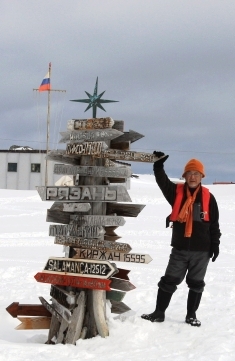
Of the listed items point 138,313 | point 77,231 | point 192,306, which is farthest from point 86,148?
point 138,313

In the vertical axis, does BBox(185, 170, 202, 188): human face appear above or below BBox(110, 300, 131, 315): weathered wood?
above

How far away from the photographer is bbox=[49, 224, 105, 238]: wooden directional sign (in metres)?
5.53

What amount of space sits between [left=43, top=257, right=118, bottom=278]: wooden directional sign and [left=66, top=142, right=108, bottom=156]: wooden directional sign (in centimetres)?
127

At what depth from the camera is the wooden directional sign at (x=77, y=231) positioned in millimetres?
5532

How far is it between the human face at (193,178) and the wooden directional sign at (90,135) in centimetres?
116

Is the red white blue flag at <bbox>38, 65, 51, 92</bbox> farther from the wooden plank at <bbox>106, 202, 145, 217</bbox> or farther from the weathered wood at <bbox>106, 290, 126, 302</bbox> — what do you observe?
the weathered wood at <bbox>106, 290, 126, 302</bbox>

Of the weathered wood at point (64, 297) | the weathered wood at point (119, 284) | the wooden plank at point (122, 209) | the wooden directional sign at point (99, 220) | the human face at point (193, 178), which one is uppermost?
the human face at point (193, 178)

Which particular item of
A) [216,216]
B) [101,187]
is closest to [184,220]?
[216,216]

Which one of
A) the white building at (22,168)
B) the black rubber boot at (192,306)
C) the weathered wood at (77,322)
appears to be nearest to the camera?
the weathered wood at (77,322)

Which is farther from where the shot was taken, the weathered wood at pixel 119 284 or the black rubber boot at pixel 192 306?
the black rubber boot at pixel 192 306

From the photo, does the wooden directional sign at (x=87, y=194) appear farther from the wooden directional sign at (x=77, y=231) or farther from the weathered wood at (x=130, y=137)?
the weathered wood at (x=130, y=137)

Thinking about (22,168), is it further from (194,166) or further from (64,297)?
(64,297)

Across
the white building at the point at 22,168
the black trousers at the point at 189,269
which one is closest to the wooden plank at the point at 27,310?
the black trousers at the point at 189,269

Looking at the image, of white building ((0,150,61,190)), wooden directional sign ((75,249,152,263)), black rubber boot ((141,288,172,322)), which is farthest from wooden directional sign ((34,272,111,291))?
white building ((0,150,61,190))
